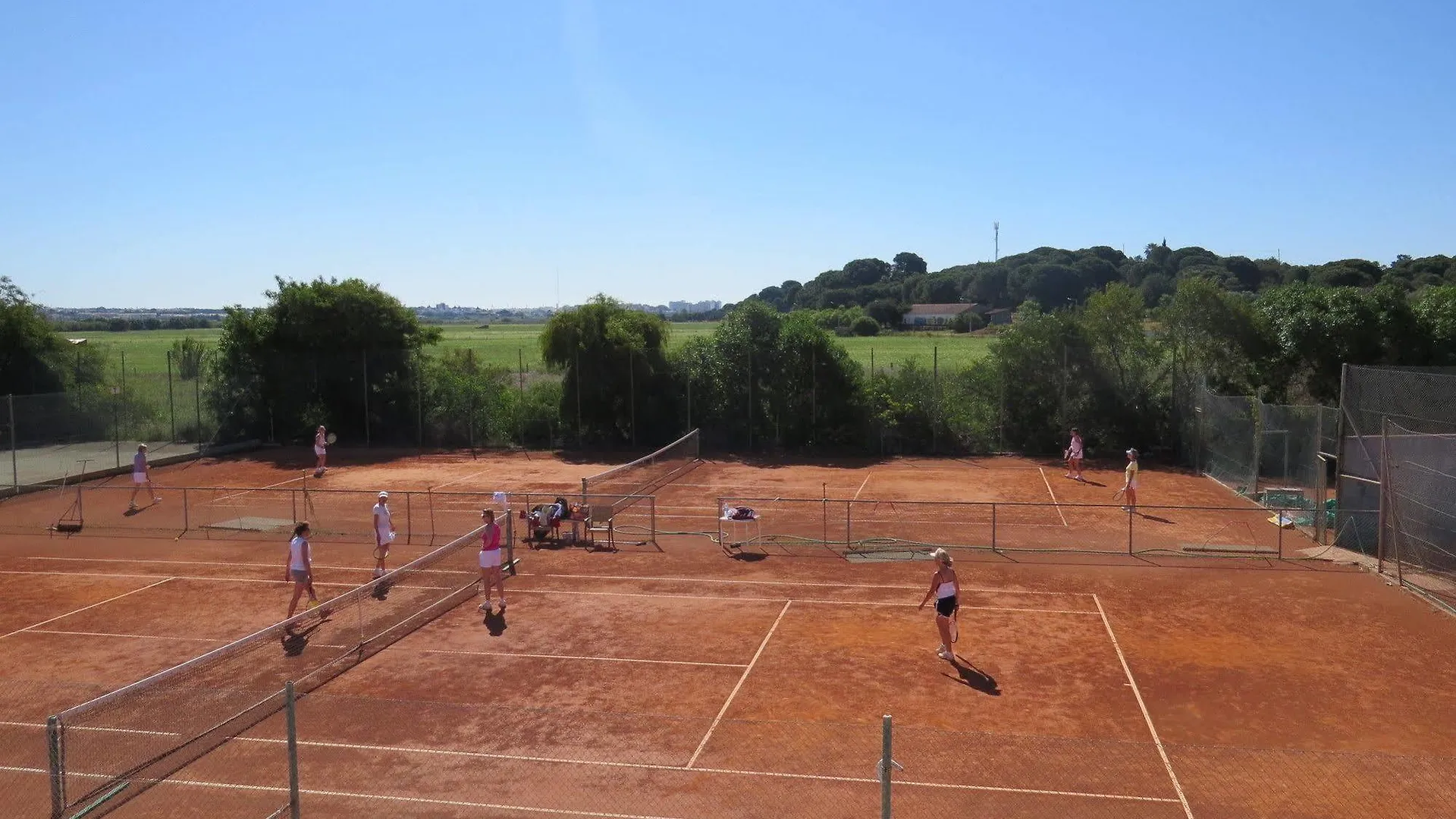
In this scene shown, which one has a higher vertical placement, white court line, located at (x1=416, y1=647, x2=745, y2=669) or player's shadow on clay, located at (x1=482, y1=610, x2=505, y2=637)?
player's shadow on clay, located at (x1=482, y1=610, x2=505, y2=637)

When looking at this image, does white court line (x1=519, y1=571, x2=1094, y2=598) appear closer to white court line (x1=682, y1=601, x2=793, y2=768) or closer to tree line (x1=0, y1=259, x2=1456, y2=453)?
white court line (x1=682, y1=601, x2=793, y2=768)

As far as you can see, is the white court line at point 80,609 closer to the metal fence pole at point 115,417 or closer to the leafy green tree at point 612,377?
the metal fence pole at point 115,417

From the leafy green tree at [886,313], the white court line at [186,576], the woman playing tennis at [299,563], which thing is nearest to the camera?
the woman playing tennis at [299,563]

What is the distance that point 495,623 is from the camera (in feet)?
55.8

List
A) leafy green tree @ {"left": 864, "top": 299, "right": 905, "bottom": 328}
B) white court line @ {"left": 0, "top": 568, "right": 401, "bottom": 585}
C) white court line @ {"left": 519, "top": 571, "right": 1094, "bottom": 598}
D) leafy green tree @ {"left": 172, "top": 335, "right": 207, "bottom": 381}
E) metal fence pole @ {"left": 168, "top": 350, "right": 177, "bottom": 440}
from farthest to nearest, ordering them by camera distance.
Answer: leafy green tree @ {"left": 864, "top": 299, "right": 905, "bottom": 328} < leafy green tree @ {"left": 172, "top": 335, "right": 207, "bottom": 381} < metal fence pole @ {"left": 168, "top": 350, "right": 177, "bottom": 440} < white court line @ {"left": 0, "top": 568, "right": 401, "bottom": 585} < white court line @ {"left": 519, "top": 571, "right": 1094, "bottom": 598}

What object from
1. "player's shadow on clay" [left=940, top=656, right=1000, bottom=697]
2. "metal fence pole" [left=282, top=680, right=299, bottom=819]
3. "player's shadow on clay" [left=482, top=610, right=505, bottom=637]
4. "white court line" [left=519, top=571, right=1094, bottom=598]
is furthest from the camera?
"white court line" [left=519, top=571, right=1094, bottom=598]

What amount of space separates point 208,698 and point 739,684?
20.7 ft

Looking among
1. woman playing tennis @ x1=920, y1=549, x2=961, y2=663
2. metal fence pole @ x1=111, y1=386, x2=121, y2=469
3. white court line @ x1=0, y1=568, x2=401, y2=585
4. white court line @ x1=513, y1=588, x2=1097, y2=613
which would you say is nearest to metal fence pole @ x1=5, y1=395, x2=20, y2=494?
metal fence pole @ x1=111, y1=386, x2=121, y2=469

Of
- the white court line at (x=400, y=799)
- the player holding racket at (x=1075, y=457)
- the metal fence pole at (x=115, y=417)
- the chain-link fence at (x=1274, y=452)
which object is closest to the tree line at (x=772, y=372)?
the metal fence pole at (x=115, y=417)

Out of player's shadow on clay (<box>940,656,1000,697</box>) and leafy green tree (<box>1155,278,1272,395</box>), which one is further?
leafy green tree (<box>1155,278,1272,395</box>)

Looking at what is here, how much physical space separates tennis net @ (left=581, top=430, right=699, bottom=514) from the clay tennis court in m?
2.04

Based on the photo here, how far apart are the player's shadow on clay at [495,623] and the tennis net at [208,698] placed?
97cm

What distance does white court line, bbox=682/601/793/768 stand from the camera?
11.5 metres

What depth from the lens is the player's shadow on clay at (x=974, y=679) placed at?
44.7ft
